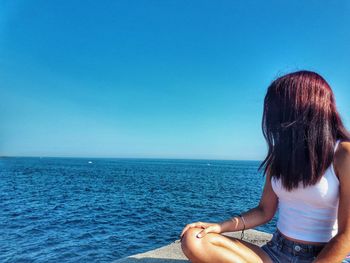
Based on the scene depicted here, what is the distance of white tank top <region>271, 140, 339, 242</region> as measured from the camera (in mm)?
2408

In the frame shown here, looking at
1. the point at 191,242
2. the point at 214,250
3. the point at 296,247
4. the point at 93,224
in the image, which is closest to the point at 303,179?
the point at 296,247

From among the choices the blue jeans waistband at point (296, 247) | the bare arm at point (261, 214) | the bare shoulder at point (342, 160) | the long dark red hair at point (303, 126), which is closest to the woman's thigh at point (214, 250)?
the blue jeans waistband at point (296, 247)

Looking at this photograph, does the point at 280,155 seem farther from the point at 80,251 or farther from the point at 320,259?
the point at 80,251

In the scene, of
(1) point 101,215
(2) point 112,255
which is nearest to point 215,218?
(1) point 101,215

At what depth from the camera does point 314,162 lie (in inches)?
95.1

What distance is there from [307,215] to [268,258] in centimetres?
62

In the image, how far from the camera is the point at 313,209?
2.54m

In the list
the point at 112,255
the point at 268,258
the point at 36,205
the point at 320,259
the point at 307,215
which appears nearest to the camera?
the point at 320,259

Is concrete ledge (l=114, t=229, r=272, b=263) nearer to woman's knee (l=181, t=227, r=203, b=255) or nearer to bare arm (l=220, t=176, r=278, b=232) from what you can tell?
bare arm (l=220, t=176, r=278, b=232)

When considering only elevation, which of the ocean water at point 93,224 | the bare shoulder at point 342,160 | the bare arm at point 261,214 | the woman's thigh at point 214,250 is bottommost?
the ocean water at point 93,224

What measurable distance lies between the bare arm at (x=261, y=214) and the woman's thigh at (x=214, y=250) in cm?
39

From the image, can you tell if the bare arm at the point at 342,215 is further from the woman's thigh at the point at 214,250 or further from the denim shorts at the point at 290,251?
the woman's thigh at the point at 214,250

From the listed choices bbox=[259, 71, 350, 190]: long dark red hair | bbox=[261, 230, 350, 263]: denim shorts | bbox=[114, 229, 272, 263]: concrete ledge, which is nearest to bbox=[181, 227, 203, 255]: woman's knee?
bbox=[261, 230, 350, 263]: denim shorts

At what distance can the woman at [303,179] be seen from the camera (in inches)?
93.9
